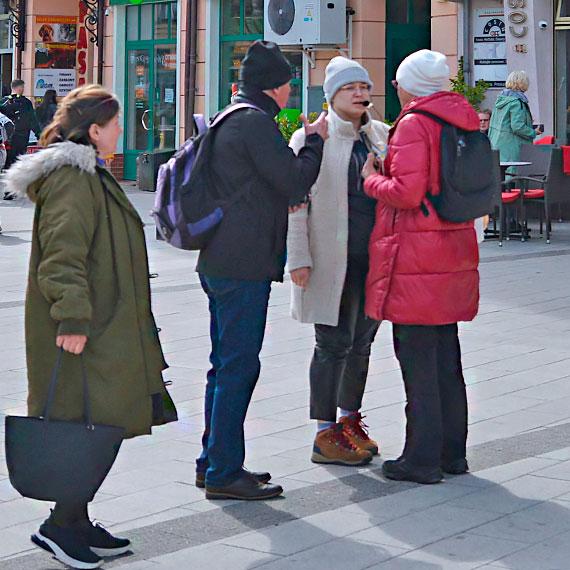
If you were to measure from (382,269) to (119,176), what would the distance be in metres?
20.9

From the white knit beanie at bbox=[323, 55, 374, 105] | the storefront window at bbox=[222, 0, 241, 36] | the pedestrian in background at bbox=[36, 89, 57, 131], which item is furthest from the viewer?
the pedestrian in background at bbox=[36, 89, 57, 131]

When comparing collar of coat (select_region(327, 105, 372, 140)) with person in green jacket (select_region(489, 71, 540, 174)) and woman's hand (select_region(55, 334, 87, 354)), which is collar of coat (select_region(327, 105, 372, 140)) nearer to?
woman's hand (select_region(55, 334, 87, 354))

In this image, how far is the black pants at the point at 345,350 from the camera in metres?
5.88

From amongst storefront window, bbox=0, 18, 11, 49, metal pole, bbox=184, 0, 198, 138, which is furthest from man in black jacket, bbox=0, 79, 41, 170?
storefront window, bbox=0, 18, 11, 49

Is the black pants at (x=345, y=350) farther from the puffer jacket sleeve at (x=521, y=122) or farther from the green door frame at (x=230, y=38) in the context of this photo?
the green door frame at (x=230, y=38)

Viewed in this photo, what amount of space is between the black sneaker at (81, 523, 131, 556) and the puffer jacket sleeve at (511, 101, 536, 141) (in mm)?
12462

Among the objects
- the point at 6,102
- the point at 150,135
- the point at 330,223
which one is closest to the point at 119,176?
the point at 150,135

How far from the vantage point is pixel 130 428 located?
15.1 ft

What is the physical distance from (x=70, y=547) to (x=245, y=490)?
0.96 m

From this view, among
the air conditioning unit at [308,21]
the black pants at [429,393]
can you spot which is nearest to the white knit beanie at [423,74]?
the black pants at [429,393]

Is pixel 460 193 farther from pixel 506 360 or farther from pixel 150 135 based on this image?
pixel 150 135

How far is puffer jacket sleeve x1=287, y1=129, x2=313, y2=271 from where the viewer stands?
5.82m

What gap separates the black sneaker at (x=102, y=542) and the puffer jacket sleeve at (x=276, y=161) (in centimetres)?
149

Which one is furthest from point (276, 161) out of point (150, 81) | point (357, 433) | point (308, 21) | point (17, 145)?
point (150, 81)
